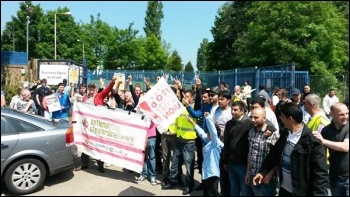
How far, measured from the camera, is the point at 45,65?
19547 mm

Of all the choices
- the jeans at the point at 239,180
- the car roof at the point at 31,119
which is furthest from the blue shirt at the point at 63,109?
the jeans at the point at 239,180

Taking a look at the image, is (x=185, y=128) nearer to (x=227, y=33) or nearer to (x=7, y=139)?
(x=7, y=139)

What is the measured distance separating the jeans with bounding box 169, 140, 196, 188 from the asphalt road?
0.76ft

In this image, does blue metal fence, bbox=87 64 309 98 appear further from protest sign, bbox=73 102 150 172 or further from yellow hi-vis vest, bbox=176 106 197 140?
A: protest sign, bbox=73 102 150 172

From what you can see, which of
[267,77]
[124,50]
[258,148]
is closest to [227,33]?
[124,50]

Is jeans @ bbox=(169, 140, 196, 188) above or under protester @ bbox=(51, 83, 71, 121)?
under

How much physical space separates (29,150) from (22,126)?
45 cm

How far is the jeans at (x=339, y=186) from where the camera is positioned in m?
4.07

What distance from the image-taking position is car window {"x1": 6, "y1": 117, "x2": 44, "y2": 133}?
596 cm

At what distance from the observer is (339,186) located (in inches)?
163

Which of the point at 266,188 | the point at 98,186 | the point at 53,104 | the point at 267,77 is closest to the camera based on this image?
the point at 266,188

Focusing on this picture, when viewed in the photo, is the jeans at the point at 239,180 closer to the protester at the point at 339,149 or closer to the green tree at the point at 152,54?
the protester at the point at 339,149

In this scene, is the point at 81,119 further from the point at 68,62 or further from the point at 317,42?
the point at 317,42

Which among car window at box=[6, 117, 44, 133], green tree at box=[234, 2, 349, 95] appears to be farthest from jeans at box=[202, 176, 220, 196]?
green tree at box=[234, 2, 349, 95]
